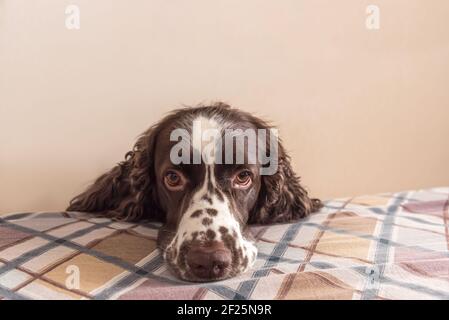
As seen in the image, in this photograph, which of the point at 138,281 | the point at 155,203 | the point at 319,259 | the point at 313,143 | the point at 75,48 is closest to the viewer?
the point at 138,281

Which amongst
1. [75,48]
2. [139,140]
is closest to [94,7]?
[75,48]

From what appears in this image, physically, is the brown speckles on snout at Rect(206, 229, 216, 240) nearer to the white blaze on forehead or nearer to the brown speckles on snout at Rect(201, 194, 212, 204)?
the brown speckles on snout at Rect(201, 194, 212, 204)

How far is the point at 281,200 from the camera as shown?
247 cm

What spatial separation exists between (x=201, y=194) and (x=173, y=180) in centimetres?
18

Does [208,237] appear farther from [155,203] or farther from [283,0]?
[283,0]

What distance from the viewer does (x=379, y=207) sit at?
2576 millimetres

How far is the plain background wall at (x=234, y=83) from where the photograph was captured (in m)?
2.59

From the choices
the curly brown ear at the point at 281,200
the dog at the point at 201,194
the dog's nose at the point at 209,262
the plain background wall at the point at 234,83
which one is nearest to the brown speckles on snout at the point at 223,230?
the dog at the point at 201,194

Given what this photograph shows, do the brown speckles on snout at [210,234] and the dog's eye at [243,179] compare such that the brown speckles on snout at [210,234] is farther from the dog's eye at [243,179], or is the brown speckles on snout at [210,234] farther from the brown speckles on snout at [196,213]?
the dog's eye at [243,179]

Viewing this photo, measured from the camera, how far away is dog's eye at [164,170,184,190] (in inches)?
81.8

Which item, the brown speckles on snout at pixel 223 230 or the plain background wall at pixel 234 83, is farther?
the plain background wall at pixel 234 83

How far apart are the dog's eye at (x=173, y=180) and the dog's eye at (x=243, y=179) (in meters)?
0.22

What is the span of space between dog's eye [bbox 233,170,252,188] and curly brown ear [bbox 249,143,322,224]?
28 cm

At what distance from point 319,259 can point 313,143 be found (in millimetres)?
1373
